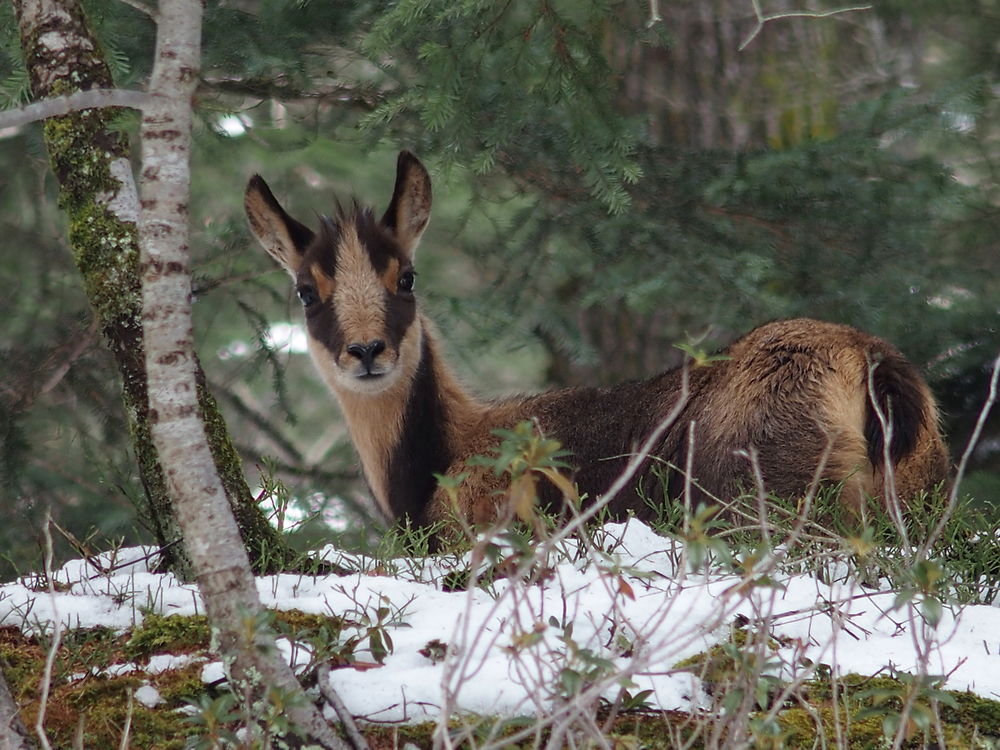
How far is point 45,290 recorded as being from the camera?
296 inches

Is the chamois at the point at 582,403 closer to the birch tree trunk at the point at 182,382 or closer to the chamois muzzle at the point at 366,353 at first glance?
the chamois muzzle at the point at 366,353

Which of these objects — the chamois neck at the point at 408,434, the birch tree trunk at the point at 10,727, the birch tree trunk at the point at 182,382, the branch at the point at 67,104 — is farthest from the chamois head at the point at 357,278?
the birch tree trunk at the point at 10,727

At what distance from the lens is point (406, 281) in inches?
252

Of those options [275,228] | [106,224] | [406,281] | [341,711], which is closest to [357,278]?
[406,281]

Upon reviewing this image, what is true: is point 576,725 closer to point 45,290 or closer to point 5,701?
point 5,701

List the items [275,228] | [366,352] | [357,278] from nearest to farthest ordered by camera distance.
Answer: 1. [366,352]
2. [357,278]
3. [275,228]

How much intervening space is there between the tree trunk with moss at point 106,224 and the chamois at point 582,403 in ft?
4.19

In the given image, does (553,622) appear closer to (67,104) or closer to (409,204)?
(67,104)

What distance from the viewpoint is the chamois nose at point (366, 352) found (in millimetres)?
5996

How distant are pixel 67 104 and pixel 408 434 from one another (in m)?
3.27

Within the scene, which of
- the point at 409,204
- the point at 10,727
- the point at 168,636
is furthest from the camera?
the point at 409,204

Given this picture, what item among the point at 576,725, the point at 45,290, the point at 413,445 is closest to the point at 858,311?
the point at 413,445

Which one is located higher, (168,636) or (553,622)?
(553,622)

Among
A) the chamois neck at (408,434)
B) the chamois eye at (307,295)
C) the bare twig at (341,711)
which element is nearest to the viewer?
the bare twig at (341,711)
